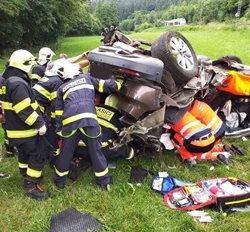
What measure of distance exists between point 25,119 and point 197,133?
6.70ft

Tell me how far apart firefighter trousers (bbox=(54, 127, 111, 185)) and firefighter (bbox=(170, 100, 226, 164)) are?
1.04 metres

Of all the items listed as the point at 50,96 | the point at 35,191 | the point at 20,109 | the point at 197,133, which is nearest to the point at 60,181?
the point at 35,191

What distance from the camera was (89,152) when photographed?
13.8 ft

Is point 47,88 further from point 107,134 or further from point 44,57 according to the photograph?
point 44,57

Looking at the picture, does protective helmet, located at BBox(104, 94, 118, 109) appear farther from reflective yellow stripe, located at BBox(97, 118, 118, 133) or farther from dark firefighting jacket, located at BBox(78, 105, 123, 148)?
reflective yellow stripe, located at BBox(97, 118, 118, 133)

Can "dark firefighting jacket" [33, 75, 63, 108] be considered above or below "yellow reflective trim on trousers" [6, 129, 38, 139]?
above

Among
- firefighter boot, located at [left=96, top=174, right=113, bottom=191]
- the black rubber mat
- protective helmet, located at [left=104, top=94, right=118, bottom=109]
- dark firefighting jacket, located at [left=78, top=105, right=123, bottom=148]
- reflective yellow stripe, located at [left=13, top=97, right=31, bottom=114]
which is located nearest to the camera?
the black rubber mat

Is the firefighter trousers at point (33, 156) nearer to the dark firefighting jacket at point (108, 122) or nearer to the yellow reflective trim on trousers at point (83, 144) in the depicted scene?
the yellow reflective trim on trousers at point (83, 144)

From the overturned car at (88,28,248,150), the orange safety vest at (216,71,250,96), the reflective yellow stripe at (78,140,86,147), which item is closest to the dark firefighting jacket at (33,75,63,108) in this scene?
the overturned car at (88,28,248,150)

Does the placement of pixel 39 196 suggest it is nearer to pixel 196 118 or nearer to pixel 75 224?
pixel 75 224

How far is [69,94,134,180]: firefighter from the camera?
14.7 ft

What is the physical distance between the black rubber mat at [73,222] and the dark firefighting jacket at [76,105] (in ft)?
2.86

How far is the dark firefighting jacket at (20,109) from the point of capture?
391 centimetres

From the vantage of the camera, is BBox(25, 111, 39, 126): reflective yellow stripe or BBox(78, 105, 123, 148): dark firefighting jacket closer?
BBox(25, 111, 39, 126): reflective yellow stripe
